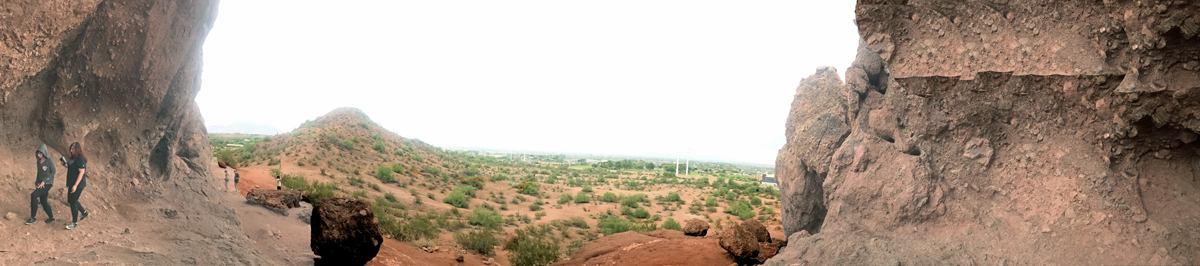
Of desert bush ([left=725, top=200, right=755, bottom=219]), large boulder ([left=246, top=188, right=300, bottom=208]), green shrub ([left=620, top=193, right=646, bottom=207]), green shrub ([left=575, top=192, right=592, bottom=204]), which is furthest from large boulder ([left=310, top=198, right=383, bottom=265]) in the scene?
green shrub ([left=575, top=192, right=592, bottom=204])

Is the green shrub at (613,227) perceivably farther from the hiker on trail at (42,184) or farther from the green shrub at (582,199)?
the hiker on trail at (42,184)

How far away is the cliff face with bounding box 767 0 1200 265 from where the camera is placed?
4859mm

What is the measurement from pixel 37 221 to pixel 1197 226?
41.3 ft

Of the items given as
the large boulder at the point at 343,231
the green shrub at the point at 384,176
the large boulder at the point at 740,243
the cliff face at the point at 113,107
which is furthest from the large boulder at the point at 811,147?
the green shrub at the point at 384,176

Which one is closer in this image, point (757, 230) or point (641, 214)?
point (757, 230)

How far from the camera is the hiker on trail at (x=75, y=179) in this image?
6055 millimetres

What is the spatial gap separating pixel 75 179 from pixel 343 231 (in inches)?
123

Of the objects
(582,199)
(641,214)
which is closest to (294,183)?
(582,199)

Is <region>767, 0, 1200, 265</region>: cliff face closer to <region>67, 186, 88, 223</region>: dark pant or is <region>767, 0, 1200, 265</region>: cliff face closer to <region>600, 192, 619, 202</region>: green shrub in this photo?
<region>67, 186, 88, 223</region>: dark pant

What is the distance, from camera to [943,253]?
6086 mm

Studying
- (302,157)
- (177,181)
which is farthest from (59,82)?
(302,157)

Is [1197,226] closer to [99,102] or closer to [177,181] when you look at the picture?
[99,102]

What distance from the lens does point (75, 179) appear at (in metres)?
6.11

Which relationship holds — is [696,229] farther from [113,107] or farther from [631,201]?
[631,201]
